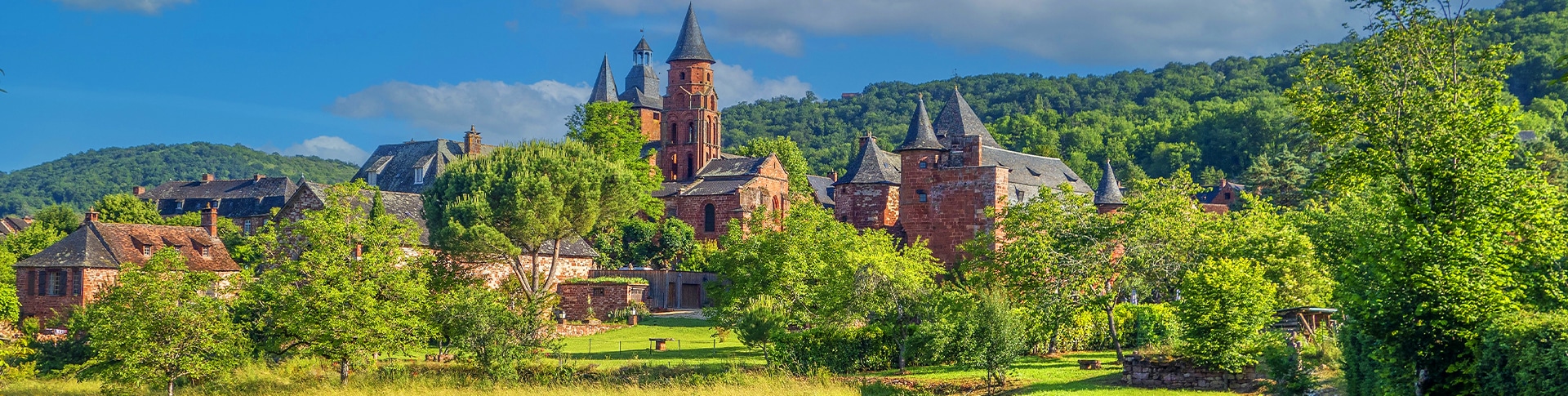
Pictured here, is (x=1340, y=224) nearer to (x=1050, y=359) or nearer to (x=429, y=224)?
(x=1050, y=359)

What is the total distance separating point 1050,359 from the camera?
31.1 metres

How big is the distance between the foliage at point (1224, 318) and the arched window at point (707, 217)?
171 feet

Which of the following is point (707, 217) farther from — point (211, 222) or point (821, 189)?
point (211, 222)

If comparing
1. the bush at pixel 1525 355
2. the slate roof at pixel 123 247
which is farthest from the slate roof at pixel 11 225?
the bush at pixel 1525 355

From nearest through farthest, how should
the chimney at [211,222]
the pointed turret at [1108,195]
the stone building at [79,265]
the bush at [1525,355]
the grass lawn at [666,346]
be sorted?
the bush at [1525,355] < the grass lawn at [666,346] < the stone building at [79,265] < the chimney at [211,222] < the pointed turret at [1108,195]

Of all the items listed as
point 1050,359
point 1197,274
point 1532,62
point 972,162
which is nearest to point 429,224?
point 972,162

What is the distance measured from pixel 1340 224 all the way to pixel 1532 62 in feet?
335

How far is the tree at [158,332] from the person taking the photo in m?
28.8

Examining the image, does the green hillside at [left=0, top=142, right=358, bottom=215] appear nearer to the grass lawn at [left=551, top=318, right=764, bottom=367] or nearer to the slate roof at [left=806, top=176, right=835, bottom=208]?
the slate roof at [left=806, top=176, right=835, bottom=208]

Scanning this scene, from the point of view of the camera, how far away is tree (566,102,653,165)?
75.7 metres

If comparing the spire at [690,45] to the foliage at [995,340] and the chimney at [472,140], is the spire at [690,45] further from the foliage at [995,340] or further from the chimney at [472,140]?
the foliage at [995,340]

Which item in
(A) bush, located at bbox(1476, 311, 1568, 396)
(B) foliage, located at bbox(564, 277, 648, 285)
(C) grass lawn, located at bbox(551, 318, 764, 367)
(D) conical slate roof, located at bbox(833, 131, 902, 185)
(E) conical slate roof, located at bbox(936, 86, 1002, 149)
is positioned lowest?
(C) grass lawn, located at bbox(551, 318, 764, 367)

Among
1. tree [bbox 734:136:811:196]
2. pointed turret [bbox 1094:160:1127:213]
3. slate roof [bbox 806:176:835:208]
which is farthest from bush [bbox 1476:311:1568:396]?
slate roof [bbox 806:176:835:208]

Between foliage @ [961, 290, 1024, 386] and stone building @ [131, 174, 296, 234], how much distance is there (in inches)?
2286
